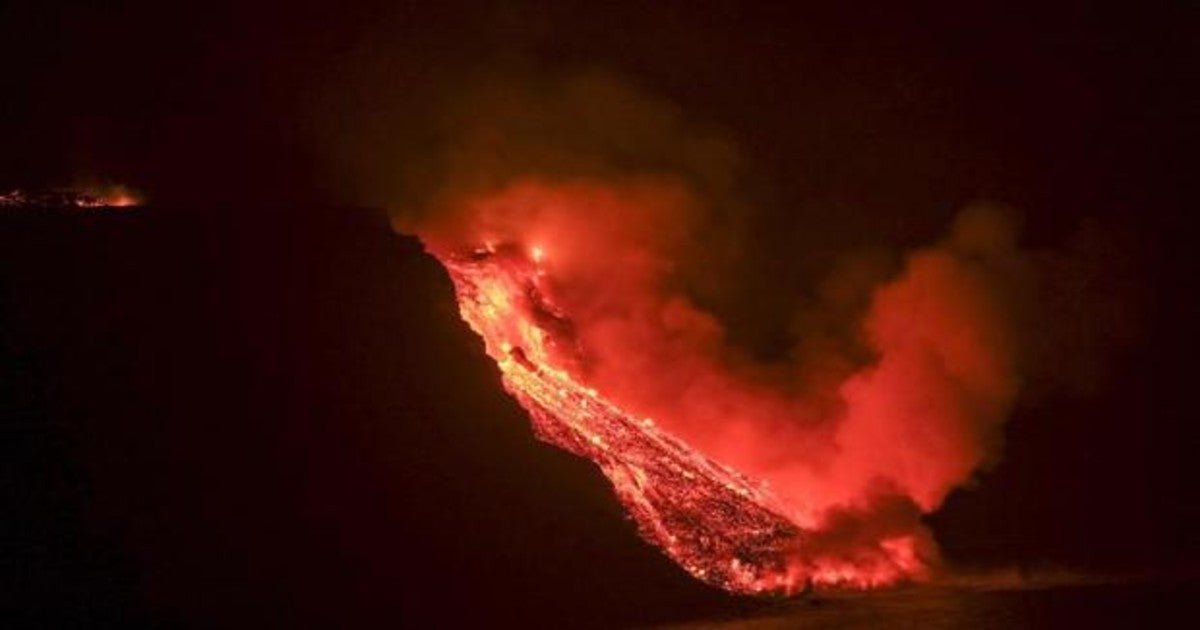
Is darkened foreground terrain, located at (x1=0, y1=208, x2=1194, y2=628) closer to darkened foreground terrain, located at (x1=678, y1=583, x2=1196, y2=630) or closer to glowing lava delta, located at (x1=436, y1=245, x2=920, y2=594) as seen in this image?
darkened foreground terrain, located at (x1=678, y1=583, x2=1196, y2=630)

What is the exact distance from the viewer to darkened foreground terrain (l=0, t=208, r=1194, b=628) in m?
18.0

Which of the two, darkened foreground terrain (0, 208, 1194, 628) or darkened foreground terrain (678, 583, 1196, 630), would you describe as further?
darkened foreground terrain (678, 583, 1196, 630)

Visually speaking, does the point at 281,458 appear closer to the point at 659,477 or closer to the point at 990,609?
the point at 659,477

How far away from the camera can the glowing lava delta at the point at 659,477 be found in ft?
74.9

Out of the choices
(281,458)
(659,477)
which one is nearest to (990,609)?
(659,477)

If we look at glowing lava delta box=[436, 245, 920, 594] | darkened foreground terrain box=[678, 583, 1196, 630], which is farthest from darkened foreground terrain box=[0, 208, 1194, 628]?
glowing lava delta box=[436, 245, 920, 594]

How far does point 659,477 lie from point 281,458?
8.27 m

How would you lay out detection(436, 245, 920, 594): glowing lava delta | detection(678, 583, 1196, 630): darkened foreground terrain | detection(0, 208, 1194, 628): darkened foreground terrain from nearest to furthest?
detection(0, 208, 1194, 628): darkened foreground terrain
detection(678, 583, 1196, 630): darkened foreground terrain
detection(436, 245, 920, 594): glowing lava delta

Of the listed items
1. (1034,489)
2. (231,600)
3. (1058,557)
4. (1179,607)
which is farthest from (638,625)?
(1034,489)

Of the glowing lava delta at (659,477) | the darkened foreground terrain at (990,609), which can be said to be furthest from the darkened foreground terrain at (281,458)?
the glowing lava delta at (659,477)

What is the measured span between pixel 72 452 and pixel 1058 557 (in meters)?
26.7

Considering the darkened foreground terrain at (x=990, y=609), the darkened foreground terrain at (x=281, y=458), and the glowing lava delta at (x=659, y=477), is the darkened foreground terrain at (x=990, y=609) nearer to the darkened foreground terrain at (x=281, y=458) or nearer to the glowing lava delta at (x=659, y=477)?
the darkened foreground terrain at (x=281, y=458)

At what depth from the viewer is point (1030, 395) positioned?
138 ft

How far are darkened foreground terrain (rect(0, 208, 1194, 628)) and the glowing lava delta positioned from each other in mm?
1074
